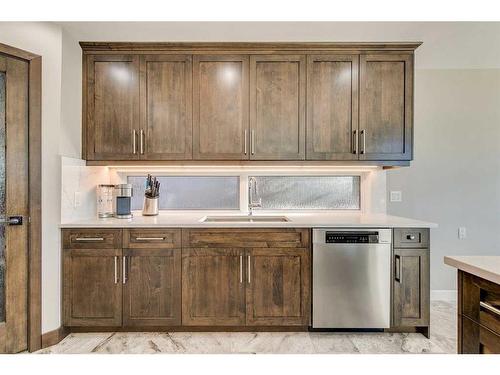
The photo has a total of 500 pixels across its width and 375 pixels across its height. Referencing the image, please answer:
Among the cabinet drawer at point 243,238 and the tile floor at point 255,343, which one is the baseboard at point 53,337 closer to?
the tile floor at point 255,343

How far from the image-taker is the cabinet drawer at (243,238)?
94.4 inches

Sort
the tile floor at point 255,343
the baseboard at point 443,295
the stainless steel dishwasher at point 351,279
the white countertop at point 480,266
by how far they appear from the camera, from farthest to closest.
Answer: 1. the baseboard at point 443,295
2. the stainless steel dishwasher at point 351,279
3. the tile floor at point 255,343
4. the white countertop at point 480,266

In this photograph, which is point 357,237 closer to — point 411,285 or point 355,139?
point 411,285

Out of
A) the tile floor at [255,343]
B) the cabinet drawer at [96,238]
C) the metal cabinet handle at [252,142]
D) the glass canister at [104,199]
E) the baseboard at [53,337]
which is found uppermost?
the metal cabinet handle at [252,142]

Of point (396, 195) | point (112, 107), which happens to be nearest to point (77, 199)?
point (112, 107)

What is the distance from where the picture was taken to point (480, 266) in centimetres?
103

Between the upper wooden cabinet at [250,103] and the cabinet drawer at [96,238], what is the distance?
625mm

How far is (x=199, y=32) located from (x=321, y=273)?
2.11 m

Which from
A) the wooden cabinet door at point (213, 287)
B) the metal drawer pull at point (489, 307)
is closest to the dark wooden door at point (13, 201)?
the wooden cabinet door at point (213, 287)

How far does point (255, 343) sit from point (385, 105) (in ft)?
7.21

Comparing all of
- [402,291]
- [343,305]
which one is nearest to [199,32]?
[343,305]

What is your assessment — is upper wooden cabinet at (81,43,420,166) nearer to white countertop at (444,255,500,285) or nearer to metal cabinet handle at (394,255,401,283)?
metal cabinet handle at (394,255,401,283)
